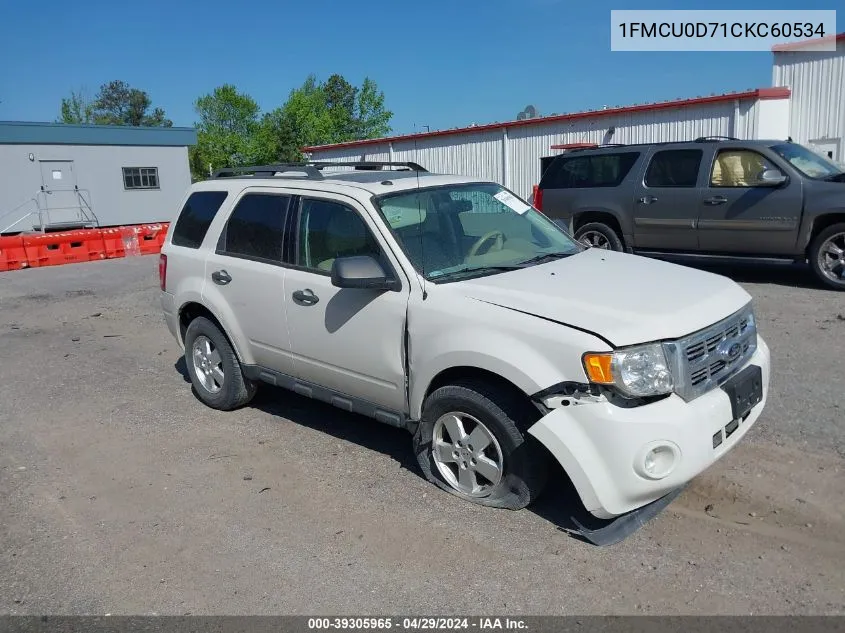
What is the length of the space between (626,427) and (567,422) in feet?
0.92

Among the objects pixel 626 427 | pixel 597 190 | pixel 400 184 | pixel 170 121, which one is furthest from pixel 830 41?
pixel 170 121

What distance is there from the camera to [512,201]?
17.6 ft

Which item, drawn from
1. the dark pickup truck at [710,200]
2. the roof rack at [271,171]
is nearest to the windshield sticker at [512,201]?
the roof rack at [271,171]

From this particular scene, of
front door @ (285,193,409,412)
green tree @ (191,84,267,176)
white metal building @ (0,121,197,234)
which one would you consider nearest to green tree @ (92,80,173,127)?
green tree @ (191,84,267,176)

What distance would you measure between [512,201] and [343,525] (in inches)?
101

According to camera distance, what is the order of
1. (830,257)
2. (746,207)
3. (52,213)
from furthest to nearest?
(52,213) → (746,207) → (830,257)

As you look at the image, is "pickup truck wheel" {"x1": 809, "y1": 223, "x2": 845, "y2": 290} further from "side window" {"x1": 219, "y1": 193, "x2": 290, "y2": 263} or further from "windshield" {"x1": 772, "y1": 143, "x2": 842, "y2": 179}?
"side window" {"x1": 219, "y1": 193, "x2": 290, "y2": 263}

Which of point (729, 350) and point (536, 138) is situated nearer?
point (729, 350)

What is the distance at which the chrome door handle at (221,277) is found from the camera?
5574 millimetres

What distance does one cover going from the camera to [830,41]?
18.1 m

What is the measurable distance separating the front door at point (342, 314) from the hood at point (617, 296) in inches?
22.0

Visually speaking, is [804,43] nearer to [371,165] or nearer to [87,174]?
[371,165]

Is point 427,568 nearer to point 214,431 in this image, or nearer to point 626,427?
point 626,427

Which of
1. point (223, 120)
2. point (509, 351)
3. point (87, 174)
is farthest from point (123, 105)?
point (509, 351)
